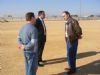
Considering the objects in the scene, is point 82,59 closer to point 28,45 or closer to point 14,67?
point 14,67

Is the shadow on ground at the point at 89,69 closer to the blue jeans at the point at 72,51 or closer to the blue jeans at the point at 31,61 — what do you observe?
the blue jeans at the point at 72,51

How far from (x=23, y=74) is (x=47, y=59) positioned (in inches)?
108

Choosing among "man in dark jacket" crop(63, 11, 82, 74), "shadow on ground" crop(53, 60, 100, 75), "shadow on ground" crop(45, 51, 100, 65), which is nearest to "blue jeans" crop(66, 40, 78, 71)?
"man in dark jacket" crop(63, 11, 82, 74)

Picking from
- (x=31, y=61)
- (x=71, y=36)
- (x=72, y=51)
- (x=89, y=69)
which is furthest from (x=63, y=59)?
(x=31, y=61)

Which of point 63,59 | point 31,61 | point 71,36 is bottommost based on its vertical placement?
point 63,59

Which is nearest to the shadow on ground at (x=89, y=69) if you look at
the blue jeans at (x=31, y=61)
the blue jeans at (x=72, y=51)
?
the blue jeans at (x=72, y=51)

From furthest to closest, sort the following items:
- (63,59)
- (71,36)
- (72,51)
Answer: (63,59) < (72,51) < (71,36)

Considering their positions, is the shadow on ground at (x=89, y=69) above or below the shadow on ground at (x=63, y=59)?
above

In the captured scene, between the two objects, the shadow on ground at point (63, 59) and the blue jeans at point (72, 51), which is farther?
the shadow on ground at point (63, 59)

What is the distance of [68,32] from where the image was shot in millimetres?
9953

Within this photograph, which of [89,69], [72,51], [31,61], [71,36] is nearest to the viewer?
[31,61]

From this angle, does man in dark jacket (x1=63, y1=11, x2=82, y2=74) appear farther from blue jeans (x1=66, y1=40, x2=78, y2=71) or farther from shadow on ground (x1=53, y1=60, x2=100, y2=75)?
shadow on ground (x1=53, y1=60, x2=100, y2=75)

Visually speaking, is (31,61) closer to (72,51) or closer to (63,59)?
(72,51)

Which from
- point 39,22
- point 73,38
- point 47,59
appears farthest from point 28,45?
point 47,59
